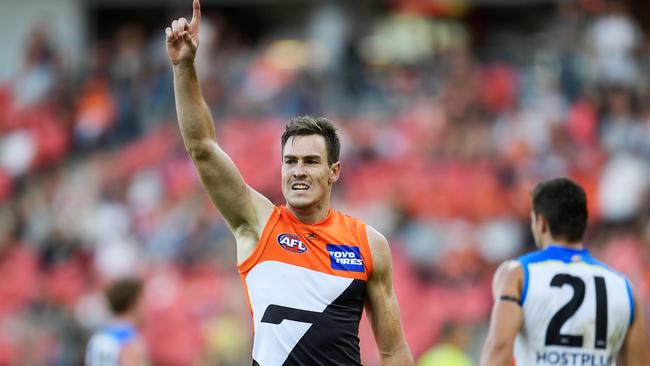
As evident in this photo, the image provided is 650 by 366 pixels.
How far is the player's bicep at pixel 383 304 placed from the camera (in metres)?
6.02

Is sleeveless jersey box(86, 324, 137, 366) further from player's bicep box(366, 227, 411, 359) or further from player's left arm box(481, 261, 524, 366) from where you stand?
player's left arm box(481, 261, 524, 366)

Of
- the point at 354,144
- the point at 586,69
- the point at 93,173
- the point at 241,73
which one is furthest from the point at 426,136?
the point at 93,173

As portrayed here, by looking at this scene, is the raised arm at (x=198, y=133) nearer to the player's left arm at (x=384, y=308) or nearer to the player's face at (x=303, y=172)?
the player's face at (x=303, y=172)

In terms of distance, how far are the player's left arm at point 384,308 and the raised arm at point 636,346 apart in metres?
1.31

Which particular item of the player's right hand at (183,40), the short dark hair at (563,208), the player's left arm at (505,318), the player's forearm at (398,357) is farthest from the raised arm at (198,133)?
the short dark hair at (563,208)

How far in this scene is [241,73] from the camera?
19734mm

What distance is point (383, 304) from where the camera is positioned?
604 cm

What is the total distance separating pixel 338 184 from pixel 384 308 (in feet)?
33.5

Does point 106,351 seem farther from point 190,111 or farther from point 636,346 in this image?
point 636,346

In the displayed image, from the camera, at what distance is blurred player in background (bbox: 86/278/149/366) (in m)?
9.00

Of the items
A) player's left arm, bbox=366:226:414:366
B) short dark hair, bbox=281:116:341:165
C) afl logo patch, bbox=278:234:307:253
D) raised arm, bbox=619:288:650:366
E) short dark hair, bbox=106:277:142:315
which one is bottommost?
short dark hair, bbox=106:277:142:315

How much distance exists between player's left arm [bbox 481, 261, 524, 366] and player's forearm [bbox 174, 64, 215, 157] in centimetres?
187

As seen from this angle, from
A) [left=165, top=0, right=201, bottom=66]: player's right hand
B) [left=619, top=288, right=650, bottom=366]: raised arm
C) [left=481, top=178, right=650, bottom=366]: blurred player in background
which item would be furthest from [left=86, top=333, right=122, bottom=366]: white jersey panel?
[left=619, top=288, right=650, bottom=366]: raised arm

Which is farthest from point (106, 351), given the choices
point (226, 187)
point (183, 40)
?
point (183, 40)
